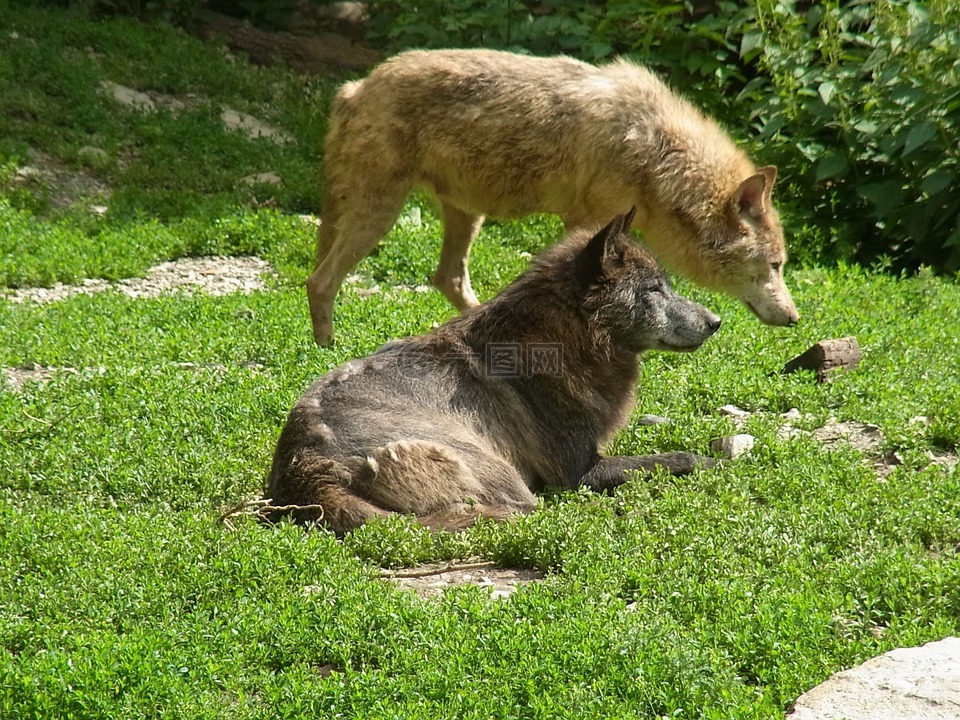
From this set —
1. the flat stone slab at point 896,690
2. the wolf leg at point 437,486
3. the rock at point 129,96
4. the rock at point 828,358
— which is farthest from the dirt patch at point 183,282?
the flat stone slab at point 896,690

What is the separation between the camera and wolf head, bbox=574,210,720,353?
6645 millimetres

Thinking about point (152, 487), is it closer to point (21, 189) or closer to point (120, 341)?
point (120, 341)

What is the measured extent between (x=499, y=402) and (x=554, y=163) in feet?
9.34

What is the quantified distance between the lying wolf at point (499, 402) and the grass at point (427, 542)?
30cm

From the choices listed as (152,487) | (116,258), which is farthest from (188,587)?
(116,258)

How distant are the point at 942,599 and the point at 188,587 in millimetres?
3092

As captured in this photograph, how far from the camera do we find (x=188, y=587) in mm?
5000

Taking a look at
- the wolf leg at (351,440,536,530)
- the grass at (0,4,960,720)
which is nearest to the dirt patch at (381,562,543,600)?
the grass at (0,4,960,720)

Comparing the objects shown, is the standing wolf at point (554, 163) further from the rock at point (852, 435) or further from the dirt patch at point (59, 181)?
the dirt patch at point (59, 181)

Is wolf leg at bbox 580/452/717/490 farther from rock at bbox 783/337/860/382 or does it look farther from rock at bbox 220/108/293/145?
rock at bbox 220/108/293/145

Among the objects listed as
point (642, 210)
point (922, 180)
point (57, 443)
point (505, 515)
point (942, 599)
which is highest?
point (922, 180)

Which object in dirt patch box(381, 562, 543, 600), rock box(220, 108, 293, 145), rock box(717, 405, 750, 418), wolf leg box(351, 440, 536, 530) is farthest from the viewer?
rock box(220, 108, 293, 145)

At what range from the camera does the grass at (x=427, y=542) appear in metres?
4.34

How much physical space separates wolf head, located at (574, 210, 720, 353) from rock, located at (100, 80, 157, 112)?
26.6ft
